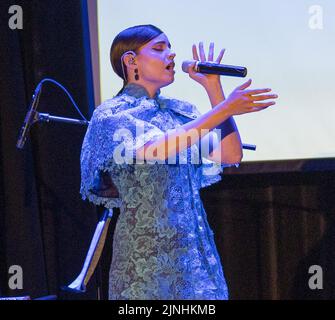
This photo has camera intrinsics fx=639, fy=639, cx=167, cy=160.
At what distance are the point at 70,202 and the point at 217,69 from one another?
1500 mm

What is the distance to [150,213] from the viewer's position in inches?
66.6

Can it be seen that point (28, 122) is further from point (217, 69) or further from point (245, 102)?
point (245, 102)

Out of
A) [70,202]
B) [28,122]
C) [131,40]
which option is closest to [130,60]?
[131,40]

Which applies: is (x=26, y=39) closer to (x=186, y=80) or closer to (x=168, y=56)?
(x=186, y=80)

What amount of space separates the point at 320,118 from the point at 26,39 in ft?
4.53

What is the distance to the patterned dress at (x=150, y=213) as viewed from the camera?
1.64 metres

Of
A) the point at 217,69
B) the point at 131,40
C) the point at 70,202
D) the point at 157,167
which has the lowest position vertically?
the point at 70,202

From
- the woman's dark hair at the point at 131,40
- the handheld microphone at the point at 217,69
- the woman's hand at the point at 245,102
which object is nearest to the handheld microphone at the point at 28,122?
the woman's dark hair at the point at 131,40

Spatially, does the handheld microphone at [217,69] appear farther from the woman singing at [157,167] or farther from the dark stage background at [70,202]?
the dark stage background at [70,202]

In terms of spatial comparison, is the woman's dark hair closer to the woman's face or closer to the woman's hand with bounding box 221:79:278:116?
the woman's face

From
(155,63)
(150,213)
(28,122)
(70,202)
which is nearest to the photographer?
(150,213)
